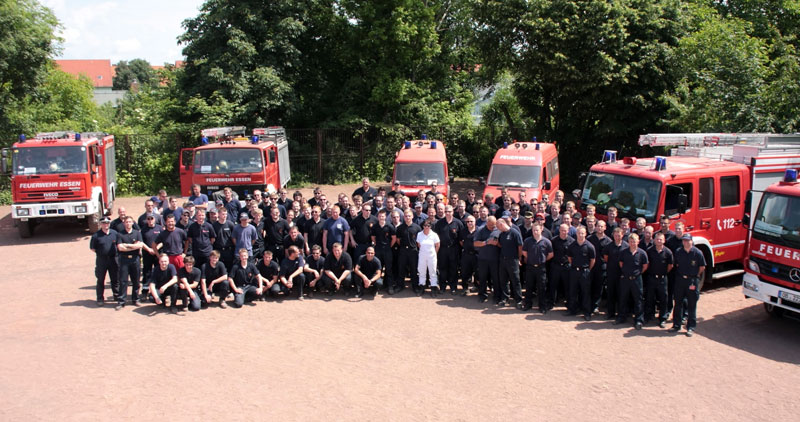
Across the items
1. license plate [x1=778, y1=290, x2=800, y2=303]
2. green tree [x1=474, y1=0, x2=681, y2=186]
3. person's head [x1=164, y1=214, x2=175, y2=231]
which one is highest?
green tree [x1=474, y1=0, x2=681, y2=186]

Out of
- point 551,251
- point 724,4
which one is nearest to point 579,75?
point 724,4

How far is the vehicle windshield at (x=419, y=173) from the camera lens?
16.7 metres

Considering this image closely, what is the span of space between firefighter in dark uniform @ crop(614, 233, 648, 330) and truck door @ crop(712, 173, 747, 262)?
280cm

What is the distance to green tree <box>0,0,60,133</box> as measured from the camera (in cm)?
2114

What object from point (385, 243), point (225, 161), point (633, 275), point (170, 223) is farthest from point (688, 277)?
point (225, 161)

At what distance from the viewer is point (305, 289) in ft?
38.6

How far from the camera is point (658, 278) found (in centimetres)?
974

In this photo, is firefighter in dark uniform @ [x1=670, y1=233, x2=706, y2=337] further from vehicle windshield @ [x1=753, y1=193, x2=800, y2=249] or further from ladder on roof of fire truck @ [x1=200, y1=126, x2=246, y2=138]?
ladder on roof of fire truck @ [x1=200, y1=126, x2=246, y2=138]

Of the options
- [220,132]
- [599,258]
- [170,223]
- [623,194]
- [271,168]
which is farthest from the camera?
[220,132]

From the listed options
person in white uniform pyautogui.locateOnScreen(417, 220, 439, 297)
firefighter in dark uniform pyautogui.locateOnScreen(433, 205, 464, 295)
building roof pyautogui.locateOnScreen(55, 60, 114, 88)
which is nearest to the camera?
person in white uniform pyautogui.locateOnScreen(417, 220, 439, 297)

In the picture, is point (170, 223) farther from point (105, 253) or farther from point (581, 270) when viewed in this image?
point (581, 270)

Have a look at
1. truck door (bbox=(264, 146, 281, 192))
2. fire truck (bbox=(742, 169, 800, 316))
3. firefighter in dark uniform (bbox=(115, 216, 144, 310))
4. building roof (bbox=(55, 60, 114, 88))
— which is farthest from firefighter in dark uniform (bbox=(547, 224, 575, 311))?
building roof (bbox=(55, 60, 114, 88))

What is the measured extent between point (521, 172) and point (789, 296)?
7.75 metres

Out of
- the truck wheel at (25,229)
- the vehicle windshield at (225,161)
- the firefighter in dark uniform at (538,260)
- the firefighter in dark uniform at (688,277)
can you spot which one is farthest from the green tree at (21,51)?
the firefighter in dark uniform at (688,277)
